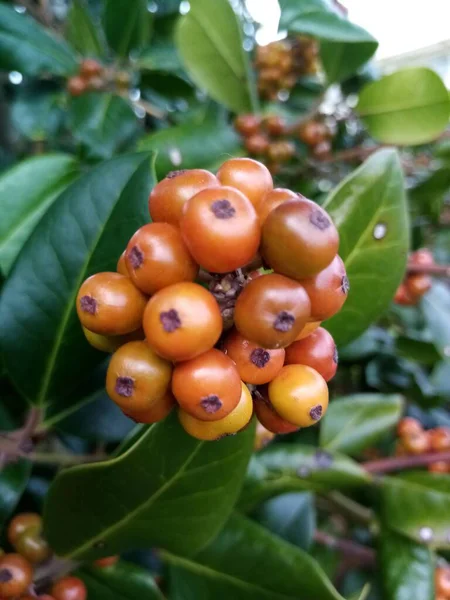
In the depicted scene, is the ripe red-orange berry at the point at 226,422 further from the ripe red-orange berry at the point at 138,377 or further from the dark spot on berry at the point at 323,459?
the dark spot on berry at the point at 323,459

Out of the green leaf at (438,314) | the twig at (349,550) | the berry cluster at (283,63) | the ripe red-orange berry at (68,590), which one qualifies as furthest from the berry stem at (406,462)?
the berry cluster at (283,63)

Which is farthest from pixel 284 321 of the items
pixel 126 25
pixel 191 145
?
pixel 126 25

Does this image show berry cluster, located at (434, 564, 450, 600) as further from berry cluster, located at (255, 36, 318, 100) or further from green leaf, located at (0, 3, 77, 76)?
green leaf, located at (0, 3, 77, 76)

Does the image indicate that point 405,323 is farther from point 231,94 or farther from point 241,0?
point 241,0

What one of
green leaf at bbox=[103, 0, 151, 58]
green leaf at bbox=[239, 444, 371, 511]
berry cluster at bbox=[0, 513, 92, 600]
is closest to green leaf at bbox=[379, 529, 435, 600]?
green leaf at bbox=[239, 444, 371, 511]

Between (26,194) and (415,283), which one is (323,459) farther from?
(26,194)

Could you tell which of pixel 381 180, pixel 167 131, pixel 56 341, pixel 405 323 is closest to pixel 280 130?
pixel 167 131
